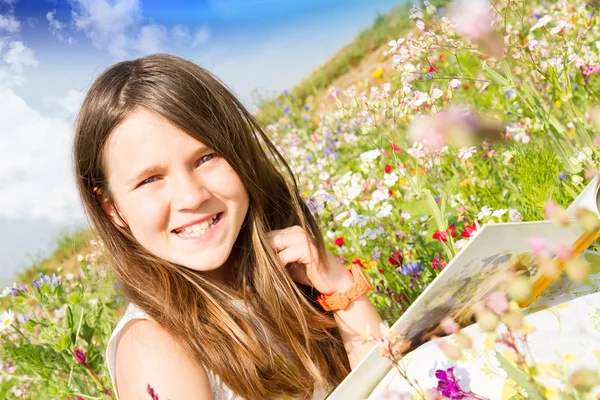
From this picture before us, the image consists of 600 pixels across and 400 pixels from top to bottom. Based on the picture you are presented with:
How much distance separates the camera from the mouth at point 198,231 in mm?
1454

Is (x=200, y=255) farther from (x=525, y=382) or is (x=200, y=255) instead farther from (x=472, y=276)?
(x=525, y=382)

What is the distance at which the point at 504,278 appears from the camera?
0.93 m

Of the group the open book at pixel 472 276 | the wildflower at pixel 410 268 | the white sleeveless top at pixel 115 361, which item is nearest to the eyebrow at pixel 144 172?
the white sleeveless top at pixel 115 361

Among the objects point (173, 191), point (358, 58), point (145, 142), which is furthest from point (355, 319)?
point (358, 58)

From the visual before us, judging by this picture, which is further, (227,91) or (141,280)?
(227,91)

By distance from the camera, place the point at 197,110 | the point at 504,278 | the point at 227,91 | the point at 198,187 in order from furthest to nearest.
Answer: the point at 227,91, the point at 197,110, the point at 198,187, the point at 504,278

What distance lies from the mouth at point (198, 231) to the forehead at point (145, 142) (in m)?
0.17

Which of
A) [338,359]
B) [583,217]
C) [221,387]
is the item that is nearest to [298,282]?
[338,359]

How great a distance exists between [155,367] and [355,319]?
0.54 metres

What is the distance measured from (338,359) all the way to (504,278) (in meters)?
0.90

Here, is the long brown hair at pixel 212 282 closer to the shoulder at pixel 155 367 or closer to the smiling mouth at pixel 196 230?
the shoulder at pixel 155 367

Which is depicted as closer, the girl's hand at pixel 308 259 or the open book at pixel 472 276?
Answer: the open book at pixel 472 276

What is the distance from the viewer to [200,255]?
1466 mm

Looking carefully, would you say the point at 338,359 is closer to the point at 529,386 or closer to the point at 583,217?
the point at 529,386
